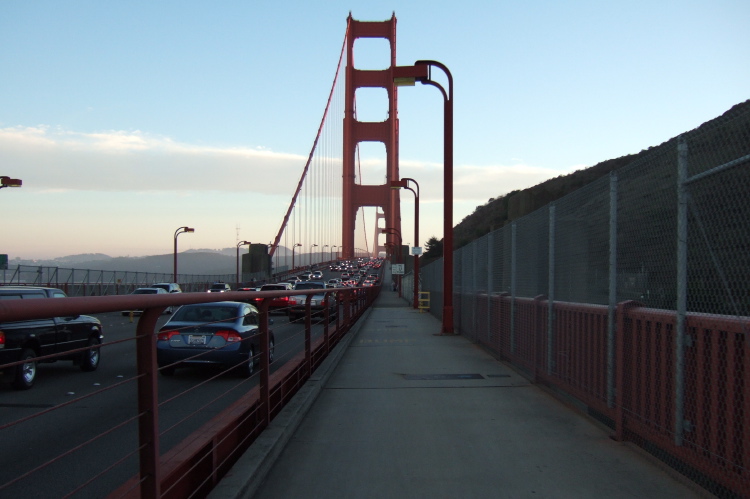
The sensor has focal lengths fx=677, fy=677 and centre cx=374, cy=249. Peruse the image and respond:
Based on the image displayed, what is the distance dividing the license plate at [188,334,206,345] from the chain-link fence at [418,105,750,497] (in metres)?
4.90

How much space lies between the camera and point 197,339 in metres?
9.95

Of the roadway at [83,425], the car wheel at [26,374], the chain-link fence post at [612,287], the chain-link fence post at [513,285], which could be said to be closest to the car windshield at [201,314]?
the roadway at [83,425]

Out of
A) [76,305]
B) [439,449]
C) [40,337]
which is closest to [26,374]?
[40,337]

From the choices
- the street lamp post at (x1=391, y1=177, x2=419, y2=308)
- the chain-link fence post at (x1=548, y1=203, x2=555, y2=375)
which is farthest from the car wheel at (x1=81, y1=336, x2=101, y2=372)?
the street lamp post at (x1=391, y1=177, x2=419, y2=308)

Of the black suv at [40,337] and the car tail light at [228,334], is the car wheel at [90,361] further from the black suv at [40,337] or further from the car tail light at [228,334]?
the car tail light at [228,334]

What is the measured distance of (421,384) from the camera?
9180 millimetres

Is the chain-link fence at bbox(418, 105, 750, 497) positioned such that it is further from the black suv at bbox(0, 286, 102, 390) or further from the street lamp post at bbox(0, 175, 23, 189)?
the street lamp post at bbox(0, 175, 23, 189)

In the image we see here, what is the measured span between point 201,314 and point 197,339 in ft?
5.35

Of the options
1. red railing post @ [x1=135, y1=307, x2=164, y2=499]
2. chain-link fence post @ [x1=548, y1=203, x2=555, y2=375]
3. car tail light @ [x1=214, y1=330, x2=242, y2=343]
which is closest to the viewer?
red railing post @ [x1=135, y1=307, x2=164, y2=499]

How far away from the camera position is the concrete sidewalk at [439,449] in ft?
15.1

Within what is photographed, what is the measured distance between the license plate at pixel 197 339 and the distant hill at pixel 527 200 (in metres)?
16.8

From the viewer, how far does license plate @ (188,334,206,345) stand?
9.88 metres

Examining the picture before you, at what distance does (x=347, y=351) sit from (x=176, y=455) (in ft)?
31.8

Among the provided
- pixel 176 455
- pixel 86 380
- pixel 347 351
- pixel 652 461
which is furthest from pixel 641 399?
pixel 347 351
